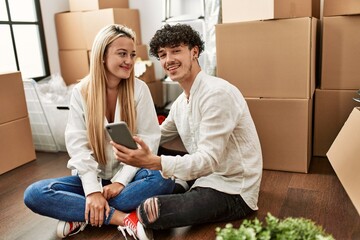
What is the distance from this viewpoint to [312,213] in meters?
1.62

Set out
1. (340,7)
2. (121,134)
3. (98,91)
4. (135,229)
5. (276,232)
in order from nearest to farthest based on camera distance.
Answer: (276,232)
(121,134)
(135,229)
(98,91)
(340,7)

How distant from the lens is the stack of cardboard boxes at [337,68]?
2047 mm

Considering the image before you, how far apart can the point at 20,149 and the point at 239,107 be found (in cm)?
167

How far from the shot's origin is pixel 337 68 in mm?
2137

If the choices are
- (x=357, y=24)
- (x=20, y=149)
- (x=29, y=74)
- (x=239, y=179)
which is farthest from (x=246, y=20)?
(x=29, y=74)

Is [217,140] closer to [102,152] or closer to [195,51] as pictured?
[195,51]

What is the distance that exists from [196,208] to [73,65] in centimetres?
223

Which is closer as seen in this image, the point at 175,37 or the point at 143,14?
the point at 175,37

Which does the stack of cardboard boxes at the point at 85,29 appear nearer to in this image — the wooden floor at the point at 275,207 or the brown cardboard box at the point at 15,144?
the brown cardboard box at the point at 15,144

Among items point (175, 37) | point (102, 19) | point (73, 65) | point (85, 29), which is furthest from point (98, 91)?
point (73, 65)

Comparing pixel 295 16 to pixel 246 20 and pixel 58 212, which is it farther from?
pixel 58 212

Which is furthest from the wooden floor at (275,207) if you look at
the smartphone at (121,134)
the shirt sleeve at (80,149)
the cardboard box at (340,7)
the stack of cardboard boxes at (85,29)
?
the stack of cardboard boxes at (85,29)

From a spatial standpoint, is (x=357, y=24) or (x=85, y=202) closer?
(x=85, y=202)

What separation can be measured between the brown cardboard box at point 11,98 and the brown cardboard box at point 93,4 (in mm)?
956
